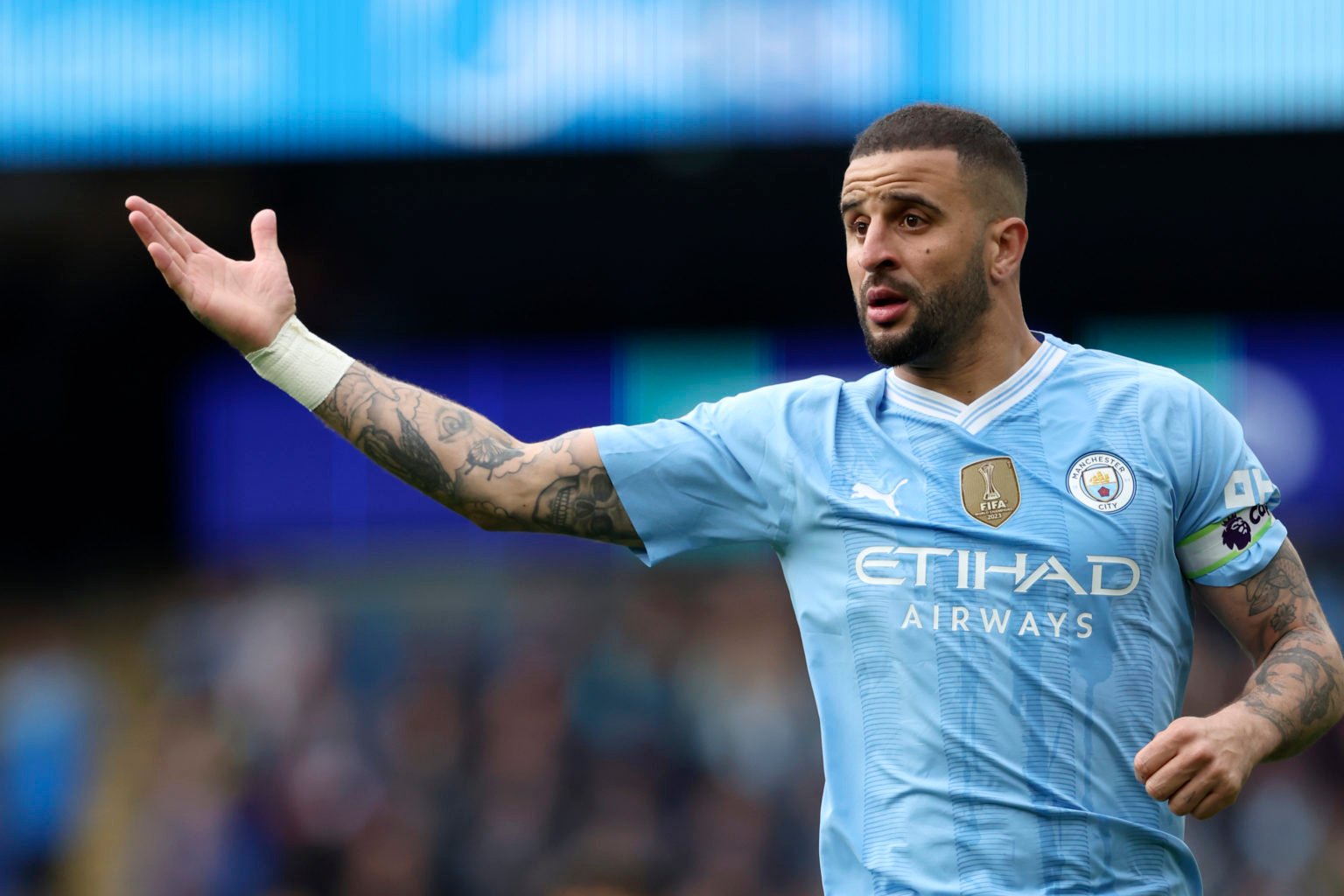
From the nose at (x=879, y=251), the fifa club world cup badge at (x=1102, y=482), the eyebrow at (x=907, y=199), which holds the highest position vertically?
the eyebrow at (x=907, y=199)

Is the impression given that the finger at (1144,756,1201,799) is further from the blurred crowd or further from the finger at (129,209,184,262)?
the blurred crowd

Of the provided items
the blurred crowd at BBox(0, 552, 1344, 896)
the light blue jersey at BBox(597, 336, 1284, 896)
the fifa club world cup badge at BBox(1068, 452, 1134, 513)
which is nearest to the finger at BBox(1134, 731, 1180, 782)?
the light blue jersey at BBox(597, 336, 1284, 896)

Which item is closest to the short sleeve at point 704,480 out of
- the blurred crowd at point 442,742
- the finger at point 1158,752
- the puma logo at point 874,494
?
the puma logo at point 874,494

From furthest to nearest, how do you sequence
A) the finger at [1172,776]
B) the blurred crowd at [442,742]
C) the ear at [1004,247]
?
the blurred crowd at [442,742]
the ear at [1004,247]
the finger at [1172,776]

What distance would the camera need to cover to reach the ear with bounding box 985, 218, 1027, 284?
3.44 meters

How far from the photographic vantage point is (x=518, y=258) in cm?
1109

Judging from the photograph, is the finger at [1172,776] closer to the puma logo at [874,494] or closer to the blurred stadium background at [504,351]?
the puma logo at [874,494]

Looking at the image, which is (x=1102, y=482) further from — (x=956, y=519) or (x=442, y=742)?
(x=442, y=742)

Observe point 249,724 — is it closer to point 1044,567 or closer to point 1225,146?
point 1225,146

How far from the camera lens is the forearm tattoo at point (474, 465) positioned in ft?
10.8

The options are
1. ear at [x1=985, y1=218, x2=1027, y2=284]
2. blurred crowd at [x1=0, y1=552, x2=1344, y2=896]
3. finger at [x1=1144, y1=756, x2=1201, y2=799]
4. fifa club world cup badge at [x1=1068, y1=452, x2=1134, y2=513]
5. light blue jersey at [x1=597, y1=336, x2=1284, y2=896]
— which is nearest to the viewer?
finger at [x1=1144, y1=756, x2=1201, y2=799]

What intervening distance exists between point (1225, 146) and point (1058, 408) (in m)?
6.39

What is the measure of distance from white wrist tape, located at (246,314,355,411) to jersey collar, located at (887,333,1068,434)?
3.67 ft

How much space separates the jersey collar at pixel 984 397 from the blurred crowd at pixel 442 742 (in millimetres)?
4847
